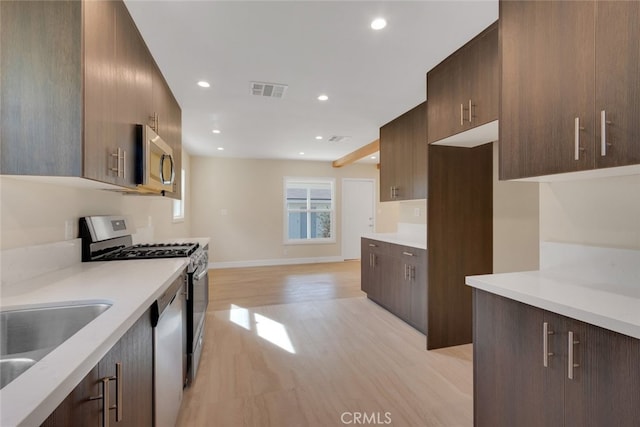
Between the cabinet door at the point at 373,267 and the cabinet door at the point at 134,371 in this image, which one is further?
the cabinet door at the point at 373,267

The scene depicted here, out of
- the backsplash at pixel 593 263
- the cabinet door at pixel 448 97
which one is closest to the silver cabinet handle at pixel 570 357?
the backsplash at pixel 593 263

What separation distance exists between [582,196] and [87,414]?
6.97ft

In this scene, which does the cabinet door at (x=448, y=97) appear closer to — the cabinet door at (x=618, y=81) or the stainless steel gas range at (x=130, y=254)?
the cabinet door at (x=618, y=81)

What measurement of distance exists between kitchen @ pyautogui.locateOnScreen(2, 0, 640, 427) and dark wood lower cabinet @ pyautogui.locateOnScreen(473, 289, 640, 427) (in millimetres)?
612

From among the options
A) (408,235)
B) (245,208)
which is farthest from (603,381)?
(245,208)

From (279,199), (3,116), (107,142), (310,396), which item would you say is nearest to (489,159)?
(310,396)

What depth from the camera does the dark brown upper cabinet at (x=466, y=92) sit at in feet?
6.15

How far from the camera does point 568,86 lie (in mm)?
1135

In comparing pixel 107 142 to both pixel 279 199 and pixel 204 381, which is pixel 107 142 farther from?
pixel 279 199

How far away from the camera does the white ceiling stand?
1.66m

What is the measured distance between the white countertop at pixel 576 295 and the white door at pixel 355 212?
211 inches

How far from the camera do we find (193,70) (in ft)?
Answer: 7.68

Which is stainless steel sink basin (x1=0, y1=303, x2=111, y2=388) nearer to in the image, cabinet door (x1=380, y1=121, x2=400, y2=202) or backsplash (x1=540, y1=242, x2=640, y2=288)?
backsplash (x1=540, y1=242, x2=640, y2=288)

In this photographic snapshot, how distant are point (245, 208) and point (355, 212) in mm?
2619
